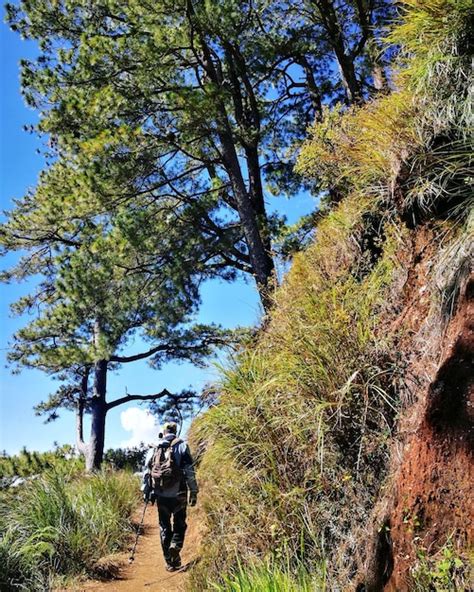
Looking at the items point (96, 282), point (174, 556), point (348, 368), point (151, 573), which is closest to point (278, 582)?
point (348, 368)

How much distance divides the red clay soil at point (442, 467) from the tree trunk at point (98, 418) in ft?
45.7

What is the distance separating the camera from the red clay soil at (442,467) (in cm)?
277

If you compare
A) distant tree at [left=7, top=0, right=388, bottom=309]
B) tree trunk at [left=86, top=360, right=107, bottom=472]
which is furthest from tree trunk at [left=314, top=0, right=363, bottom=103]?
tree trunk at [left=86, top=360, right=107, bottom=472]

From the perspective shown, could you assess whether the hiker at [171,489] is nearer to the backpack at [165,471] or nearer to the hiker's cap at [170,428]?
the backpack at [165,471]

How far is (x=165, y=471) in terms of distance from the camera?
6238 millimetres

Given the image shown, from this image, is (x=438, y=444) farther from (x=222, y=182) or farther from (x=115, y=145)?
(x=222, y=182)

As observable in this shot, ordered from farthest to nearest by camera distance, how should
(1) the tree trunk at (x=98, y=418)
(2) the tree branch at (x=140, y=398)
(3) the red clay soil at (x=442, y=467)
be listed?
(2) the tree branch at (x=140, y=398), (1) the tree trunk at (x=98, y=418), (3) the red clay soil at (x=442, y=467)

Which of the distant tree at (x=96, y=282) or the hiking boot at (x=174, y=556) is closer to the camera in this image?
the hiking boot at (x=174, y=556)

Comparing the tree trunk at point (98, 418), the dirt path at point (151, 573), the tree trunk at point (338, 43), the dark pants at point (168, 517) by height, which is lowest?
the dirt path at point (151, 573)

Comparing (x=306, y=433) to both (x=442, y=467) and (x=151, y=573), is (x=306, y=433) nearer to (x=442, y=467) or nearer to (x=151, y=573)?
(x=442, y=467)

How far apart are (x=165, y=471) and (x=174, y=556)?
3.45 ft

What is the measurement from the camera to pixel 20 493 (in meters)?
7.09

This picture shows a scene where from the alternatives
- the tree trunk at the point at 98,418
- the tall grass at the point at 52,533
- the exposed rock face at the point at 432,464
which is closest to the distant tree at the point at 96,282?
the tree trunk at the point at 98,418

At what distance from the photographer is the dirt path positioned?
5766 mm
